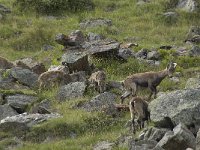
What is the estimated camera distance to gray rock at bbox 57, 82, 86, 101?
21.5 m

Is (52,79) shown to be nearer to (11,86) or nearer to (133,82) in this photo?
(11,86)

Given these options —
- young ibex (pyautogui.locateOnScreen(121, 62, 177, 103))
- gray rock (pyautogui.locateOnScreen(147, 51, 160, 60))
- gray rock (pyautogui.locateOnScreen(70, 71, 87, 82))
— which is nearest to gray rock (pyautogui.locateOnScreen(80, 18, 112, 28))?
gray rock (pyautogui.locateOnScreen(147, 51, 160, 60))

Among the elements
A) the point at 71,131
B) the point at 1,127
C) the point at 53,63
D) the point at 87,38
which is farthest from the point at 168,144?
the point at 87,38

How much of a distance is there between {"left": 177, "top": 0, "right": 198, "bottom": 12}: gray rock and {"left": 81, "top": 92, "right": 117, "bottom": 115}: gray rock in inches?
557

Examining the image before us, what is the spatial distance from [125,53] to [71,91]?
532 centimetres

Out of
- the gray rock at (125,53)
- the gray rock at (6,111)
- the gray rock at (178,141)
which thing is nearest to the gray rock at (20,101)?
the gray rock at (6,111)

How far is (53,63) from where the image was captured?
88.9 feet

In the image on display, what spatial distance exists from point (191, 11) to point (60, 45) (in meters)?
8.43

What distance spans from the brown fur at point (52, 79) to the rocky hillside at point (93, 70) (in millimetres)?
40

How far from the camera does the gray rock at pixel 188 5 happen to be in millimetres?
33894

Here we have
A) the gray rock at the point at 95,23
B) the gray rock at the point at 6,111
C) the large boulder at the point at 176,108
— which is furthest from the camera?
the gray rock at the point at 95,23

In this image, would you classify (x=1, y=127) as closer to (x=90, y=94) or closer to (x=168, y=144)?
(x=90, y=94)

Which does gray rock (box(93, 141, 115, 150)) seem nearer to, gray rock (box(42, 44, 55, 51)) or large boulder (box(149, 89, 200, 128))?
large boulder (box(149, 89, 200, 128))

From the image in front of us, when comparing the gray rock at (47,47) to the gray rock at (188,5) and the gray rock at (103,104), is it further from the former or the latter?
the gray rock at (103,104)
